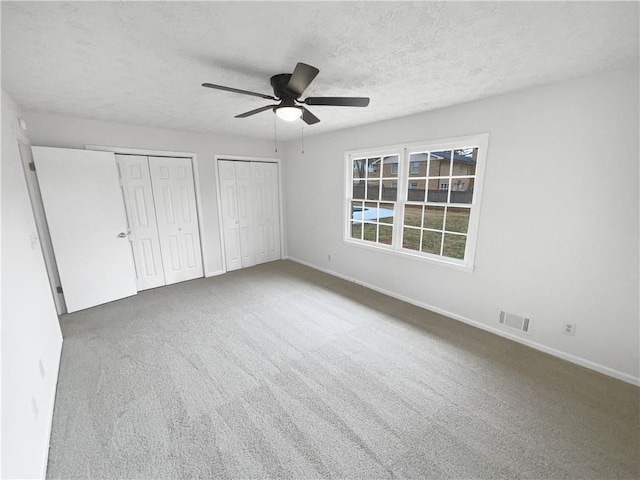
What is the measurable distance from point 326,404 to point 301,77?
230cm

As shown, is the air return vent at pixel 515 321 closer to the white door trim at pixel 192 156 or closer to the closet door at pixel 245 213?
the closet door at pixel 245 213

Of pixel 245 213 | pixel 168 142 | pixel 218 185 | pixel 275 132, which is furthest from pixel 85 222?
pixel 275 132

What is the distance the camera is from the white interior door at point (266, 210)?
16.4 feet

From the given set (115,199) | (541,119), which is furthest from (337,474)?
(115,199)

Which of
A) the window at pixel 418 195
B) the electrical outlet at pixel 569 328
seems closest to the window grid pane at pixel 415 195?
the window at pixel 418 195

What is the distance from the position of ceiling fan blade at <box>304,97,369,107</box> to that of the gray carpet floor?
2194 mm

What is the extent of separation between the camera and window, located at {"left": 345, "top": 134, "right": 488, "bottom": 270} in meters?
2.88

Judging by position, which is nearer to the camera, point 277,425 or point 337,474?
point 337,474

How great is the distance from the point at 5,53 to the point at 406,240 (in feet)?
13.4

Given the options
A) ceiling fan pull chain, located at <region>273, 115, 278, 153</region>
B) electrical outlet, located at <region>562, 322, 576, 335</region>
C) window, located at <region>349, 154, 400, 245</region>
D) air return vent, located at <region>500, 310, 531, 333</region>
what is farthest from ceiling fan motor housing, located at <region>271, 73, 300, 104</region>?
electrical outlet, located at <region>562, 322, 576, 335</region>

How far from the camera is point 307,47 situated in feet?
5.37

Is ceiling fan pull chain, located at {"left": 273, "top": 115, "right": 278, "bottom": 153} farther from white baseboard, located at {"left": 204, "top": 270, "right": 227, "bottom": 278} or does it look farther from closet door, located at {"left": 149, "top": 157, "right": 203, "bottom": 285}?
white baseboard, located at {"left": 204, "top": 270, "right": 227, "bottom": 278}

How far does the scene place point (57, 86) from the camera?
7.26 feet

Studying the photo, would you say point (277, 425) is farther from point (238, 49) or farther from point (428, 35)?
point (428, 35)
